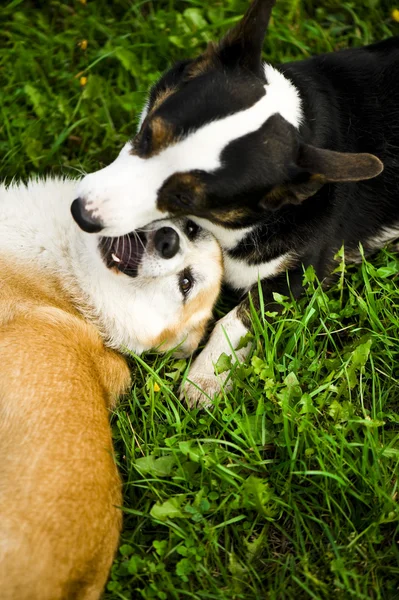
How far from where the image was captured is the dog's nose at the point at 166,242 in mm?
3143

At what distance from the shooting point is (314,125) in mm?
3293

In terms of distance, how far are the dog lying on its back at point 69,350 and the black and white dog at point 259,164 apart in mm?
→ 264

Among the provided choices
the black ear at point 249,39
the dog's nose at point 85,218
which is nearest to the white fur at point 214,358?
the dog's nose at point 85,218

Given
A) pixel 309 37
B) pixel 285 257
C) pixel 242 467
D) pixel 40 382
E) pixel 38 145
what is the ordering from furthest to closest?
1. pixel 309 37
2. pixel 38 145
3. pixel 285 257
4. pixel 242 467
5. pixel 40 382

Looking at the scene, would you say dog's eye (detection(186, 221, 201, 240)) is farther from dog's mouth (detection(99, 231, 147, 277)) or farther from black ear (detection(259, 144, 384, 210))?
black ear (detection(259, 144, 384, 210))

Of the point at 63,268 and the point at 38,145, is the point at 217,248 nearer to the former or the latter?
the point at 63,268

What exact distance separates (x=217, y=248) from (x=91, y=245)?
0.67 m

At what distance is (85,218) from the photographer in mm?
2939

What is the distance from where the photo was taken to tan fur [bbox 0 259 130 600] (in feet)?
8.07

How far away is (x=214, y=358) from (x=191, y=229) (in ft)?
2.41

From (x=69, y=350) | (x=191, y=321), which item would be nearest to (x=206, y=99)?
(x=191, y=321)

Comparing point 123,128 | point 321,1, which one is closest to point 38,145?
point 123,128

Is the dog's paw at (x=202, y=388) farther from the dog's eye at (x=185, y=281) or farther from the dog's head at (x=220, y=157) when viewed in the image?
the dog's head at (x=220, y=157)

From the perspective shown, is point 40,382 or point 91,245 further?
point 91,245
